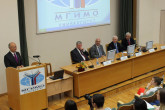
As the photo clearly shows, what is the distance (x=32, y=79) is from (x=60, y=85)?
0.81 metres

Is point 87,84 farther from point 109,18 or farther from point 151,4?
point 151,4

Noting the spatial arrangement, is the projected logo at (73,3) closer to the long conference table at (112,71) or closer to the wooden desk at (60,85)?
the long conference table at (112,71)

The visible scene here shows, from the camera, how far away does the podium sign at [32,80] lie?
4.50 metres

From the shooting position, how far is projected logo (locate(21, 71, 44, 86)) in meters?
4.52

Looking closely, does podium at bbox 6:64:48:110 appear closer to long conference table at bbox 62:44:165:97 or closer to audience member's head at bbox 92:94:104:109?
long conference table at bbox 62:44:165:97

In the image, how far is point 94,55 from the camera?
6574 millimetres

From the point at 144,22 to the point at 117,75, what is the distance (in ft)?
13.1

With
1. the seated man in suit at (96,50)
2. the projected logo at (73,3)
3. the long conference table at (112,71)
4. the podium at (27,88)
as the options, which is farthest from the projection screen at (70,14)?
the podium at (27,88)

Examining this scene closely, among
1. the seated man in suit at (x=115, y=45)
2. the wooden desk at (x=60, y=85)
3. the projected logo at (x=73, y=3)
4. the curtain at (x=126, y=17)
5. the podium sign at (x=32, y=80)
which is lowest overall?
the wooden desk at (x=60, y=85)

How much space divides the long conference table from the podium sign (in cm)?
86

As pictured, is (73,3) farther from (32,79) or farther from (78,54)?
(32,79)

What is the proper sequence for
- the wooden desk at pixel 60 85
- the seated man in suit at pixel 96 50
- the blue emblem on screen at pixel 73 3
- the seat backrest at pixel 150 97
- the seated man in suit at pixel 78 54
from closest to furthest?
the seat backrest at pixel 150 97 → the wooden desk at pixel 60 85 → the seated man in suit at pixel 78 54 → the seated man in suit at pixel 96 50 → the blue emblem on screen at pixel 73 3

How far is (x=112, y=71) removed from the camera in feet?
19.7

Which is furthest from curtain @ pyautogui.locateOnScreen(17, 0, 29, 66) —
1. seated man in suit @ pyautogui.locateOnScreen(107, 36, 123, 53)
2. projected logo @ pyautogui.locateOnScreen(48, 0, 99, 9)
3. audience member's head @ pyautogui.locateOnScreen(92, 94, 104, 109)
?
audience member's head @ pyautogui.locateOnScreen(92, 94, 104, 109)
